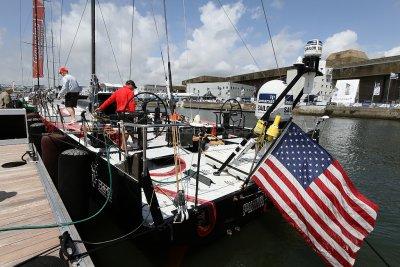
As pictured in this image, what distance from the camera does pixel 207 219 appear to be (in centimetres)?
403

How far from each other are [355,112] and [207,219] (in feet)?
151

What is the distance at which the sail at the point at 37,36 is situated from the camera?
17141 mm

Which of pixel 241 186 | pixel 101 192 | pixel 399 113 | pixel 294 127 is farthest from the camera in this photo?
pixel 399 113

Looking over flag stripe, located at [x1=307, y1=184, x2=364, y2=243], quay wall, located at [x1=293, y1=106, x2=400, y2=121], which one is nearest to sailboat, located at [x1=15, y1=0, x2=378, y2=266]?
flag stripe, located at [x1=307, y1=184, x2=364, y2=243]

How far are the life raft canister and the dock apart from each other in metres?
1.54

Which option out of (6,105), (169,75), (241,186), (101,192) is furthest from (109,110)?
(6,105)

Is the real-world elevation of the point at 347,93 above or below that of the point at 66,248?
above

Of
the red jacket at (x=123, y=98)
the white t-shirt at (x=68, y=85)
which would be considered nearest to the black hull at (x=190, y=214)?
the red jacket at (x=123, y=98)

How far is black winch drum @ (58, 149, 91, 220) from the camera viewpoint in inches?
183

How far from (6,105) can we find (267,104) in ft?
42.4

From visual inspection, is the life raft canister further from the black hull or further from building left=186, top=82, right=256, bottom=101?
building left=186, top=82, right=256, bottom=101

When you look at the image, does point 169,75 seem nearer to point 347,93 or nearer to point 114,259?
point 114,259

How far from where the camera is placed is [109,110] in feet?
28.9

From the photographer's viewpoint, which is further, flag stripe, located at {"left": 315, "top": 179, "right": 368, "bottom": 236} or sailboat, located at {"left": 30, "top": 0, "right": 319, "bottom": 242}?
sailboat, located at {"left": 30, "top": 0, "right": 319, "bottom": 242}
